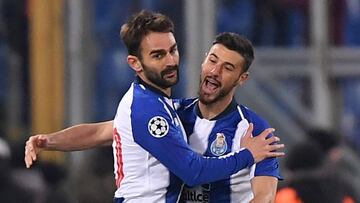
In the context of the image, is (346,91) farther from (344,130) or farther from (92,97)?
(92,97)

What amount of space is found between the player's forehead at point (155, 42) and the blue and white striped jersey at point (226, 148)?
0.40m

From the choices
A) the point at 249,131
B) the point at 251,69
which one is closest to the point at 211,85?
the point at 249,131

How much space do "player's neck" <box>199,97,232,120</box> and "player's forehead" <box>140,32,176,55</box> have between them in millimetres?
330

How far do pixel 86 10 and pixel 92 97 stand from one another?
709 millimetres

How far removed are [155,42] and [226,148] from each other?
1.88 ft

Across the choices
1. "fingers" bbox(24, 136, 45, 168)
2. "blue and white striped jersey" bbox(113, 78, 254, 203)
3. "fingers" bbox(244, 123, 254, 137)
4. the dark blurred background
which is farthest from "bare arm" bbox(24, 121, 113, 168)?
the dark blurred background

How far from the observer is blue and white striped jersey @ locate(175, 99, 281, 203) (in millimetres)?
6820

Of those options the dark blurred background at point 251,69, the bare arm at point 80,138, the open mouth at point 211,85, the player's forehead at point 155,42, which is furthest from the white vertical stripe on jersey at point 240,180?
the dark blurred background at point 251,69

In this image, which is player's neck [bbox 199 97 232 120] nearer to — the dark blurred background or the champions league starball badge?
the champions league starball badge

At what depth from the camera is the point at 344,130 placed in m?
12.0

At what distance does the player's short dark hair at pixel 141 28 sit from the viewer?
6789 mm

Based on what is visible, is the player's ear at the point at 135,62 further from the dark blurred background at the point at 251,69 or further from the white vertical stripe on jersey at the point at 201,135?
the dark blurred background at the point at 251,69

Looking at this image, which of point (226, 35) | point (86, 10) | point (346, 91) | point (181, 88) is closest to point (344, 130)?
point (346, 91)

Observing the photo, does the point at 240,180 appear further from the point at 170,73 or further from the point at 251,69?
the point at 251,69
